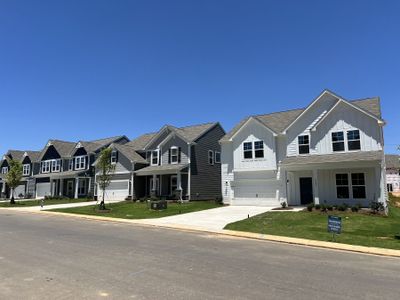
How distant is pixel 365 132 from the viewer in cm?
2577

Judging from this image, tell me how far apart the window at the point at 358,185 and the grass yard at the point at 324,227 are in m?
2.74

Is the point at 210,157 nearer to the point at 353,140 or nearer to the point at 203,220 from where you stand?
the point at 353,140

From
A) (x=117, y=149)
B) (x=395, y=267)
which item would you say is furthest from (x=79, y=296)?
(x=117, y=149)

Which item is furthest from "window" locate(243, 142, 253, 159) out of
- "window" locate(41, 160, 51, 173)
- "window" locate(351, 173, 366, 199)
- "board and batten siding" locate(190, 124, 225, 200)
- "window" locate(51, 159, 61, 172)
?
"window" locate(41, 160, 51, 173)

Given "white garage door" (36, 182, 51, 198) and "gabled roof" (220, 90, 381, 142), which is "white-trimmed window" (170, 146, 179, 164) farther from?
"white garage door" (36, 182, 51, 198)

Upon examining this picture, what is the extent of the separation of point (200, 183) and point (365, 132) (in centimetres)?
1721

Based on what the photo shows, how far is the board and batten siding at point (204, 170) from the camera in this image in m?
36.3

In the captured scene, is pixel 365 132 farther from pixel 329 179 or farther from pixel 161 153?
pixel 161 153

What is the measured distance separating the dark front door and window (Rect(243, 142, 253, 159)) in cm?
514

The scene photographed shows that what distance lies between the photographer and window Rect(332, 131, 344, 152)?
87.5ft

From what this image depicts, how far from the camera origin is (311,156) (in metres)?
27.5

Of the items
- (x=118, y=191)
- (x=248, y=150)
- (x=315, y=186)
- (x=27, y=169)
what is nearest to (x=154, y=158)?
(x=118, y=191)

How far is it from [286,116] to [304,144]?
17.1 ft

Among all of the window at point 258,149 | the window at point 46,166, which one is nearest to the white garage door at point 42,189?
the window at point 46,166
